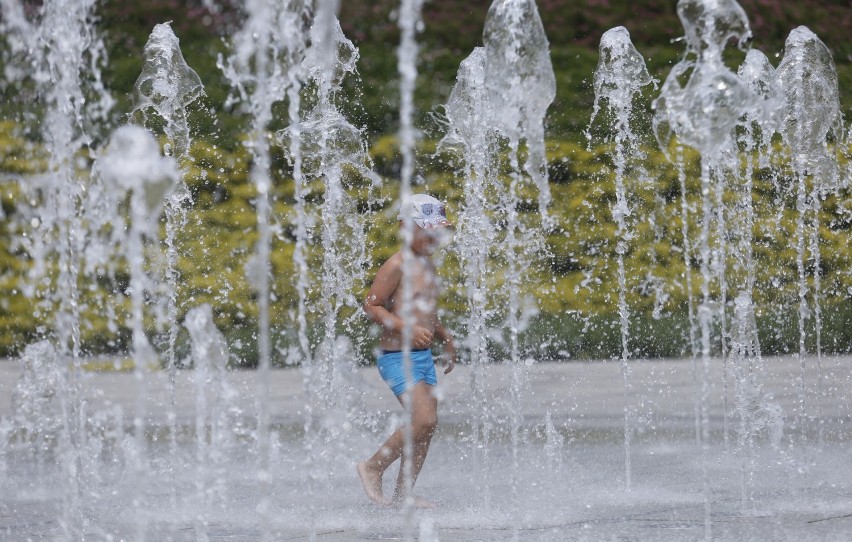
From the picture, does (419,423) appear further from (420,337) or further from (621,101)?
(621,101)

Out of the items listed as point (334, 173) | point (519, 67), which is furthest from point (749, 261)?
point (519, 67)

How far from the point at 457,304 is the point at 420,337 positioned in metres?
5.24

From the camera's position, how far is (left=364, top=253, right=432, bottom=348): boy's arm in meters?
4.02

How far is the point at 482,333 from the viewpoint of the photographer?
8.05 meters

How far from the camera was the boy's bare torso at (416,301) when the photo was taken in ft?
13.5

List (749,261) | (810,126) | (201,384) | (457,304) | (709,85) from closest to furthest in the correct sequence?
(709,85) < (201,384) < (810,126) < (457,304) < (749,261)

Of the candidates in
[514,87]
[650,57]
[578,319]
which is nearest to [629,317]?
[578,319]

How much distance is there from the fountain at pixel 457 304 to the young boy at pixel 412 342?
5.6 inches

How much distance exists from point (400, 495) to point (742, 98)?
1.68 metres

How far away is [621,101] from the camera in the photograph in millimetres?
9352

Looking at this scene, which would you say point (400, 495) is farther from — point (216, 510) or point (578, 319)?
point (578, 319)

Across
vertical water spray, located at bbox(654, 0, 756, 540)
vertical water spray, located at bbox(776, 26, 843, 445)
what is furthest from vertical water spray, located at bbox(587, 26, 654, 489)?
vertical water spray, located at bbox(654, 0, 756, 540)

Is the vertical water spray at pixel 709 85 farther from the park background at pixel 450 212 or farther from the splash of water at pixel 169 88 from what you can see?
the park background at pixel 450 212

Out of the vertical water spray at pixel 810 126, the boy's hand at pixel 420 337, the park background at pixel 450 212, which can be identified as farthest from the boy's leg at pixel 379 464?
the park background at pixel 450 212
